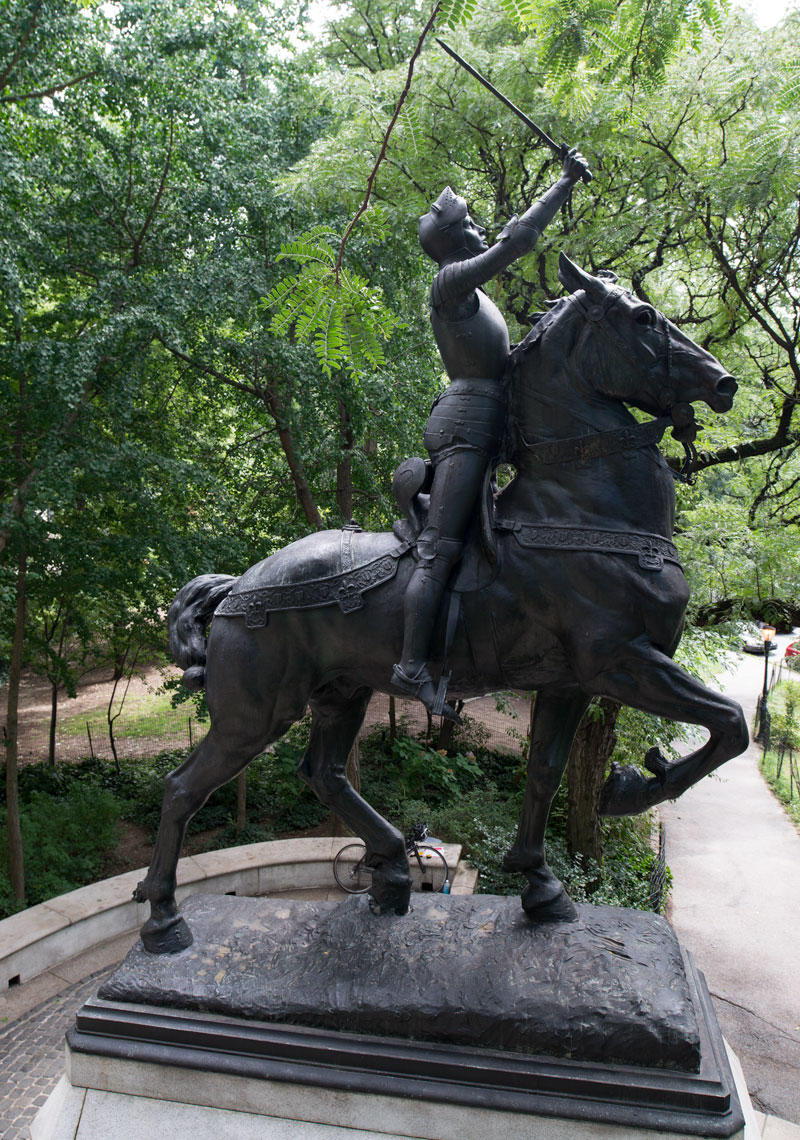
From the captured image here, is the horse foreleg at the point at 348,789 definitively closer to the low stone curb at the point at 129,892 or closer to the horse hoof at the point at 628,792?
the horse hoof at the point at 628,792

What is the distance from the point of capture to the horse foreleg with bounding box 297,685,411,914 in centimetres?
439

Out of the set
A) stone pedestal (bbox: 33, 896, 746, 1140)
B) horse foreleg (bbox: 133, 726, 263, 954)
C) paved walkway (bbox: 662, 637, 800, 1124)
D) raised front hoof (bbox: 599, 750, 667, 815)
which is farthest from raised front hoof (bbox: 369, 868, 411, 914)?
paved walkway (bbox: 662, 637, 800, 1124)

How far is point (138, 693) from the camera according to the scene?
69.5 feet

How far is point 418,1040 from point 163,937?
56.8 inches

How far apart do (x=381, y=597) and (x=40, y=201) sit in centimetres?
699

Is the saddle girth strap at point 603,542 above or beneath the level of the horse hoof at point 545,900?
above

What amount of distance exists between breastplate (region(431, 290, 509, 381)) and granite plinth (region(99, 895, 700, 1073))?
9.10ft

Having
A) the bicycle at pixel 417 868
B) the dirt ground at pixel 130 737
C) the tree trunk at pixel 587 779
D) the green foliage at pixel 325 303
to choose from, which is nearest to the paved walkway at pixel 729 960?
the tree trunk at pixel 587 779

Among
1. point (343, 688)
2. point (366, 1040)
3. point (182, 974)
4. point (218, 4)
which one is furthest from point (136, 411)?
point (366, 1040)

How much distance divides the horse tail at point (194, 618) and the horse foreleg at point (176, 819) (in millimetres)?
381

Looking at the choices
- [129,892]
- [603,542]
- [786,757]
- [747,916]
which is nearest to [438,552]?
[603,542]

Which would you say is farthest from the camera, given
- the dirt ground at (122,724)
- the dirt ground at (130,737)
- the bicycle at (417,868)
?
the dirt ground at (122,724)

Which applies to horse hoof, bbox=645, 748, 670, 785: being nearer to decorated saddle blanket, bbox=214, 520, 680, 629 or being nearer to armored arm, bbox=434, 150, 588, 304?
decorated saddle blanket, bbox=214, 520, 680, 629

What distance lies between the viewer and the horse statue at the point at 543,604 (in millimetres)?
3436
